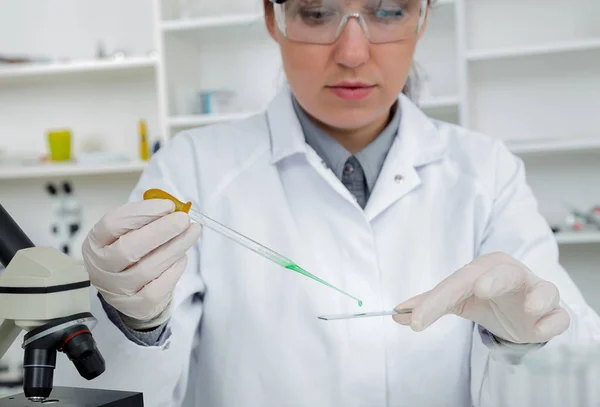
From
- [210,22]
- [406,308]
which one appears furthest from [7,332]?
[210,22]

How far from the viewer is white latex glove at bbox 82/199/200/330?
2.90 ft

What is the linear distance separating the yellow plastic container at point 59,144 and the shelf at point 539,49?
194cm

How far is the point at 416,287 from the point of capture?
1246mm

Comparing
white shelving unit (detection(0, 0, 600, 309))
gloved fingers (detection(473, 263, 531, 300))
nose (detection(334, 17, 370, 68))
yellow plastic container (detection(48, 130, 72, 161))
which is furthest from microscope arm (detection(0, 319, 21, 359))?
yellow plastic container (detection(48, 130, 72, 161))

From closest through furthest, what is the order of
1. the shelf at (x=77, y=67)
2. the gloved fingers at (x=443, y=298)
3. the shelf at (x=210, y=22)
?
the gloved fingers at (x=443, y=298) < the shelf at (x=210, y=22) < the shelf at (x=77, y=67)

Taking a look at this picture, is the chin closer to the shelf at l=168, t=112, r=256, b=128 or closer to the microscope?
the microscope

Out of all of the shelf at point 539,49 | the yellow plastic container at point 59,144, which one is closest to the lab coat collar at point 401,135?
the shelf at point 539,49

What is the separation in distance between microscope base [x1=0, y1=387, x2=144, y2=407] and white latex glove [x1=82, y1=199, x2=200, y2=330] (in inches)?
6.0

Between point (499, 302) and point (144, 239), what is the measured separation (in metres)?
0.52

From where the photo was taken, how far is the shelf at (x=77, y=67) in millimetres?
3146

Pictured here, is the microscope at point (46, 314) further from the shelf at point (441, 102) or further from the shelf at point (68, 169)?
the shelf at point (68, 169)

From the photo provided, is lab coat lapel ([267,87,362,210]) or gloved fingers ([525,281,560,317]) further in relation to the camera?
lab coat lapel ([267,87,362,210])

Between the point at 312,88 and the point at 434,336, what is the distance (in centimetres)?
51

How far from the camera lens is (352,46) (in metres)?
1.16
